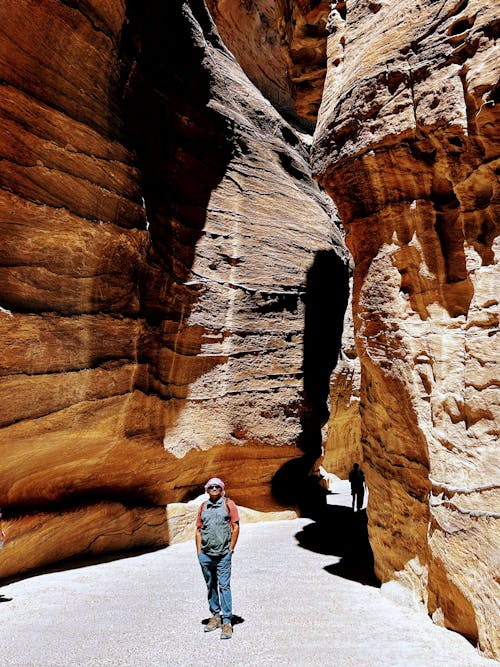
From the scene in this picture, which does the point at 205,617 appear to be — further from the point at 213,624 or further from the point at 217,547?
the point at 217,547

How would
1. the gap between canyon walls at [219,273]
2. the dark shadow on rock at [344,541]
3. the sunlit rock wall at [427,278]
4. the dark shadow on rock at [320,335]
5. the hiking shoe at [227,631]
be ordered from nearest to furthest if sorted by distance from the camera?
the hiking shoe at [227,631], the sunlit rock wall at [427,278], the dark shadow on rock at [344,541], the gap between canyon walls at [219,273], the dark shadow on rock at [320,335]

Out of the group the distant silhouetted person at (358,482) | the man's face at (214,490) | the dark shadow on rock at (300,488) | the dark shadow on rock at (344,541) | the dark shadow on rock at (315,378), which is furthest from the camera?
the dark shadow on rock at (315,378)

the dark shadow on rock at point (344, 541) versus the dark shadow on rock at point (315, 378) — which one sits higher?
the dark shadow on rock at point (315, 378)


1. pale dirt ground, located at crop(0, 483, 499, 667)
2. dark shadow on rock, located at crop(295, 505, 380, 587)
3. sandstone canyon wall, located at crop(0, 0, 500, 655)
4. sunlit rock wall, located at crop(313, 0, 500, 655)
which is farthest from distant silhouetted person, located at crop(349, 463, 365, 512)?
sunlit rock wall, located at crop(313, 0, 500, 655)

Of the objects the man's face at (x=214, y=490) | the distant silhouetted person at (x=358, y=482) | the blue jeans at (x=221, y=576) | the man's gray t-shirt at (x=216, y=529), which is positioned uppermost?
the man's face at (x=214, y=490)

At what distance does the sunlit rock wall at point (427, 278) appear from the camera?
4102mm

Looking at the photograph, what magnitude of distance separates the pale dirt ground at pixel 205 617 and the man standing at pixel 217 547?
190 millimetres

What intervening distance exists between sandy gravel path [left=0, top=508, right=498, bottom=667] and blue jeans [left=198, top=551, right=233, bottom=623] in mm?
222

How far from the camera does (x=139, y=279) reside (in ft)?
23.5

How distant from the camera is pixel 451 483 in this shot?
14.0 feet

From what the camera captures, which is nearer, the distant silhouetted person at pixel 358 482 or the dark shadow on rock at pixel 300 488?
the distant silhouetted person at pixel 358 482

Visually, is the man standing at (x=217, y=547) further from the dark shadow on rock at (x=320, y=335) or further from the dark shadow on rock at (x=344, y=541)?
the dark shadow on rock at (x=320, y=335)

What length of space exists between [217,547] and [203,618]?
928 millimetres

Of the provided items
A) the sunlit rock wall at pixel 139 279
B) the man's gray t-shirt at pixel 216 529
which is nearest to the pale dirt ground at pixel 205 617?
the man's gray t-shirt at pixel 216 529
